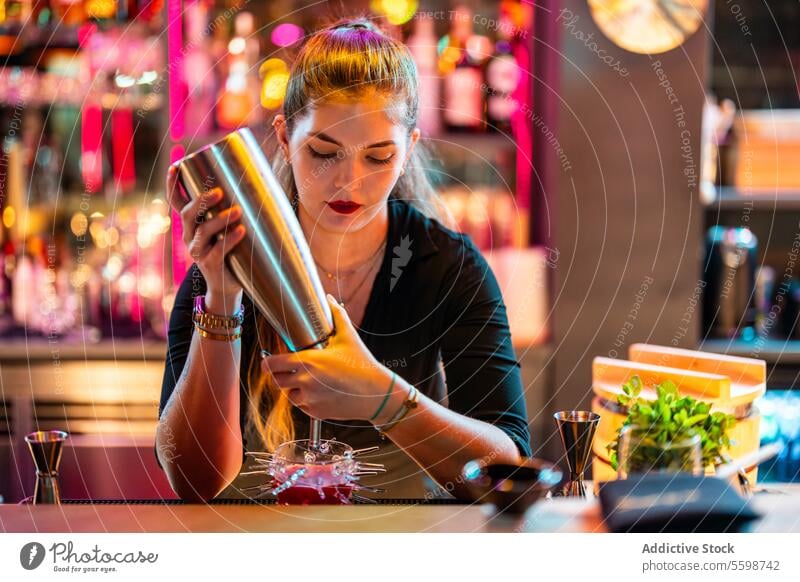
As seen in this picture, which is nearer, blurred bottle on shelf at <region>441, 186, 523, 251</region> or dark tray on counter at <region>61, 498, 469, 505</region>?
dark tray on counter at <region>61, 498, 469, 505</region>

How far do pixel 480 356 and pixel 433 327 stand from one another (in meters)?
0.10

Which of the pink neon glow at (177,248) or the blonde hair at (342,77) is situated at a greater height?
the blonde hair at (342,77)

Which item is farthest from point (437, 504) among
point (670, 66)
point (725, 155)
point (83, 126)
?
point (83, 126)

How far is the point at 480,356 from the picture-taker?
103 centimetres

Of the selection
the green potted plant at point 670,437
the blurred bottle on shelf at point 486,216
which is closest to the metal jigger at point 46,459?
the green potted plant at point 670,437

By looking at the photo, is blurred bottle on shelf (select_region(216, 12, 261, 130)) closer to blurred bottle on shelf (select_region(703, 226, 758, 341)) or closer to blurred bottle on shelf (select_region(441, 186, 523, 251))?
blurred bottle on shelf (select_region(441, 186, 523, 251))

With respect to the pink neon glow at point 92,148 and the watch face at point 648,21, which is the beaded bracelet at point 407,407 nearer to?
the watch face at point 648,21

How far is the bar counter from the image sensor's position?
0.79 m

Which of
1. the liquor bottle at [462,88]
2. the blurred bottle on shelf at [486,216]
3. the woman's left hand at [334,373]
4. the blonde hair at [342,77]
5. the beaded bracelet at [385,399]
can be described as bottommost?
the beaded bracelet at [385,399]

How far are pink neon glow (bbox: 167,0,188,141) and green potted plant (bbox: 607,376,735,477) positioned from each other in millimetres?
1446

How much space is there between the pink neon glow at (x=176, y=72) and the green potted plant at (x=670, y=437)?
56.9 inches

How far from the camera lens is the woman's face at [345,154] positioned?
0.96 m

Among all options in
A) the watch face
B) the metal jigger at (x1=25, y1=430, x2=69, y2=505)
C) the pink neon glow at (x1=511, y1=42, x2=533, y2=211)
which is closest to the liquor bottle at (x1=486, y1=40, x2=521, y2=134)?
the pink neon glow at (x1=511, y1=42, x2=533, y2=211)

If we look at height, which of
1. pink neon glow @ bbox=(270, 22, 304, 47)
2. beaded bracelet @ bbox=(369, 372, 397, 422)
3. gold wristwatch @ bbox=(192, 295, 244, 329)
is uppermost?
pink neon glow @ bbox=(270, 22, 304, 47)
